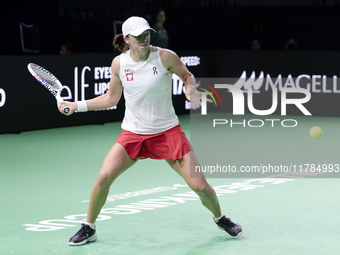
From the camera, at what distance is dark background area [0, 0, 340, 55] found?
1902 centimetres

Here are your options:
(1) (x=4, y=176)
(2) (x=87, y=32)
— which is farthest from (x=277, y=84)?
(1) (x=4, y=176)

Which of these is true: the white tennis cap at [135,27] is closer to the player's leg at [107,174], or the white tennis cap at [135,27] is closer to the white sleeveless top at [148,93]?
the white sleeveless top at [148,93]

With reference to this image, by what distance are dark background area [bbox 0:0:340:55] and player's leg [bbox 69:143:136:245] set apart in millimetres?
12509

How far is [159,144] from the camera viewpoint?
5.37 meters

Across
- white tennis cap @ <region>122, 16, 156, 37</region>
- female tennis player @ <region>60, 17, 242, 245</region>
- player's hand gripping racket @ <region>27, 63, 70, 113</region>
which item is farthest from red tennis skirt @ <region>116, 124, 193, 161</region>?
player's hand gripping racket @ <region>27, 63, 70, 113</region>

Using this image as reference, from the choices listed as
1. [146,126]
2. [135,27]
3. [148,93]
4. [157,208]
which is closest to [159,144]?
[146,126]

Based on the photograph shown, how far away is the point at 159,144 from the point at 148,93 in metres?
0.45

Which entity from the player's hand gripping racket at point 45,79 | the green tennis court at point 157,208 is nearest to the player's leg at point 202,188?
the green tennis court at point 157,208

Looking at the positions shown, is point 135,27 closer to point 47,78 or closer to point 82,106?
point 82,106

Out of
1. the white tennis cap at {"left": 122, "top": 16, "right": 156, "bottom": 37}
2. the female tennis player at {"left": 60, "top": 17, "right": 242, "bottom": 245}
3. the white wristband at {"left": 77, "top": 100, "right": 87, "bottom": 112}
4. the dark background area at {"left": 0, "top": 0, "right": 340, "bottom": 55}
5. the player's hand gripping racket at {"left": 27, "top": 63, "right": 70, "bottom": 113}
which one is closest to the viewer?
the white tennis cap at {"left": 122, "top": 16, "right": 156, "bottom": 37}

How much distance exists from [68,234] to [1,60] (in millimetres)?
6778

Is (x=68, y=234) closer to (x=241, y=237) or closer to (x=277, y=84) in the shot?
(x=241, y=237)

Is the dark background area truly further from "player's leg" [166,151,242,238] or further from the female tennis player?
"player's leg" [166,151,242,238]

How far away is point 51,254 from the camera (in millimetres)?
5023
